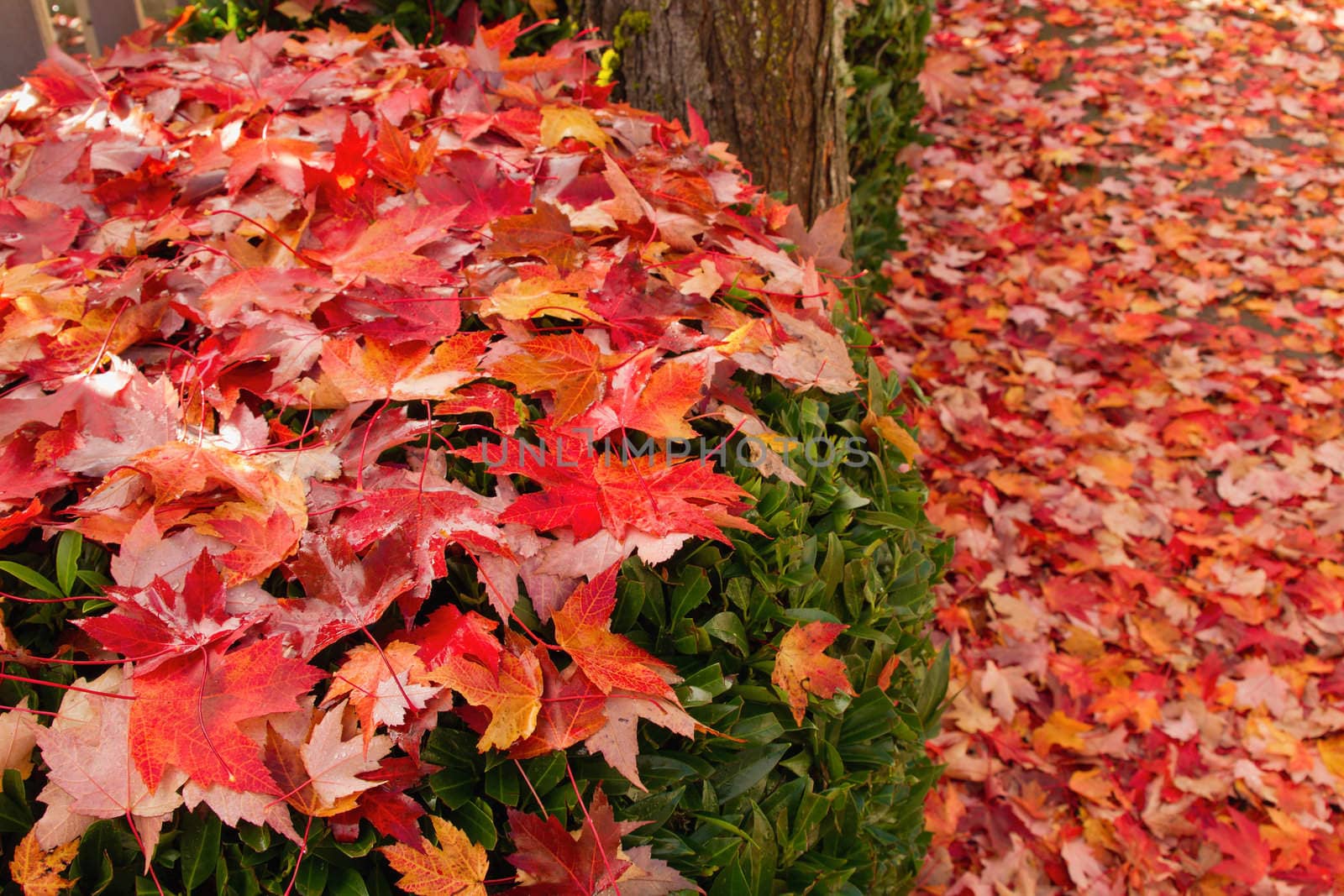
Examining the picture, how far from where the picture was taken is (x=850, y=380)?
1.44 metres

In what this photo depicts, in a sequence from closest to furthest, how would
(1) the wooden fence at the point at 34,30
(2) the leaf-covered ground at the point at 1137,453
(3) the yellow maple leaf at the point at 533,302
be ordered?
(3) the yellow maple leaf at the point at 533,302
(2) the leaf-covered ground at the point at 1137,453
(1) the wooden fence at the point at 34,30

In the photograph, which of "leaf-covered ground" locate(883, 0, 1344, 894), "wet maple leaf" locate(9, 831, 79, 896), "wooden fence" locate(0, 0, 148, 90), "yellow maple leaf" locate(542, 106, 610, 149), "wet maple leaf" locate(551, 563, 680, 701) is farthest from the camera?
"wooden fence" locate(0, 0, 148, 90)

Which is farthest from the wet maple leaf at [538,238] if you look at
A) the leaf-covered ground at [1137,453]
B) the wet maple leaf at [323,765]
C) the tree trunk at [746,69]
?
the leaf-covered ground at [1137,453]

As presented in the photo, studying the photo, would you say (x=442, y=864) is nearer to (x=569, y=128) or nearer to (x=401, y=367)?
(x=401, y=367)

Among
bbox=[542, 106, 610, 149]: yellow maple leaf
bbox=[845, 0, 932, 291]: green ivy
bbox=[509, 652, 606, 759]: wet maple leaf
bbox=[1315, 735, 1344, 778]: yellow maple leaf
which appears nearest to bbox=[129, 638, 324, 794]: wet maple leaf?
bbox=[509, 652, 606, 759]: wet maple leaf

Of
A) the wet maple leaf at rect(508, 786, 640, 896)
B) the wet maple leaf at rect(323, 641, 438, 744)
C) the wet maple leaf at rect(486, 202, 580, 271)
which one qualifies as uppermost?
the wet maple leaf at rect(486, 202, 580, 271)

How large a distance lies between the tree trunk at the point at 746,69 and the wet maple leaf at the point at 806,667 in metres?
1.68

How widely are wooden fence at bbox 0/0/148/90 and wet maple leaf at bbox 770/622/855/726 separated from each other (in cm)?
263

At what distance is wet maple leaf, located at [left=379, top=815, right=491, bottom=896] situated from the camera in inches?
37.5

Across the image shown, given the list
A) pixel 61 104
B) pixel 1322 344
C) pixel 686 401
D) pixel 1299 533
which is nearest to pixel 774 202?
pixel 686 401

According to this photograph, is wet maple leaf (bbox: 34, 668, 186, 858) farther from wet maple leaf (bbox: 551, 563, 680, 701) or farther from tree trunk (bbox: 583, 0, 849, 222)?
tree trunk (bbox: 583, 0, 849, 222)

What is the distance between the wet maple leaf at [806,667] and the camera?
3.94 ft

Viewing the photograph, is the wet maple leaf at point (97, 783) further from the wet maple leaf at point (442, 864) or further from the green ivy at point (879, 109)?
the green ivy at point (879, 109)

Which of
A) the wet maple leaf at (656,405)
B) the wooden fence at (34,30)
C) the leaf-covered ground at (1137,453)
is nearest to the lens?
the wet maple leaf at (656,405)
